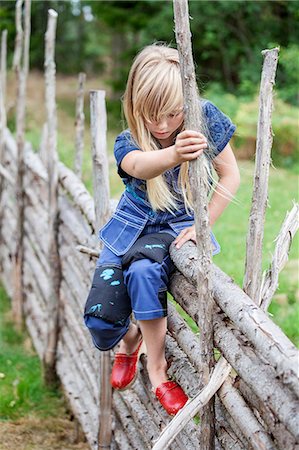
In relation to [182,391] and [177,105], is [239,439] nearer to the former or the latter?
[182,391]

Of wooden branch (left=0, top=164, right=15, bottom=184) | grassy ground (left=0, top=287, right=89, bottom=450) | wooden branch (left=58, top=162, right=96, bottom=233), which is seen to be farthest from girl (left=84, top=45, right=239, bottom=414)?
wooden branch (left=0, top=164, right=15, bottom=184)

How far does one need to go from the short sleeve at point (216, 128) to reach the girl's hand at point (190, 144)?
395 millimetres

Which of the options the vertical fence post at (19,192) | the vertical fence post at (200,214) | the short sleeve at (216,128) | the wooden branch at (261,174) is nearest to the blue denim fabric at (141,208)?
the short sleeve at (216,128)

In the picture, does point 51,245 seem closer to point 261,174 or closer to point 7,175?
point 7,175

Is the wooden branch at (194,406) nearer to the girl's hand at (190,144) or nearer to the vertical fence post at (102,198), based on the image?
the girl's hand at (190,144)

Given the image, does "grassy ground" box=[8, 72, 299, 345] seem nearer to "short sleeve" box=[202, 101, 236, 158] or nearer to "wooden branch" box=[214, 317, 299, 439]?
"short sleeve" box=[202, 101, 236, 158]

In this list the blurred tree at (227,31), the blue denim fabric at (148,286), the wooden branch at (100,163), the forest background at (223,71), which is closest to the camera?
the blue denim fabric at (148,286)

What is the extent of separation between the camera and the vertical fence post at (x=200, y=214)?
Result: 190cm

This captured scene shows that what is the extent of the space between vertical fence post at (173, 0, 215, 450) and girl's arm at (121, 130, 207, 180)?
27 mm

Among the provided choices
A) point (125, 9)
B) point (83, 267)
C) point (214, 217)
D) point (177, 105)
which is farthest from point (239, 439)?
point (125, 9)

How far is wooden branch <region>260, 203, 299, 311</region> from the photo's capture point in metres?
2.04

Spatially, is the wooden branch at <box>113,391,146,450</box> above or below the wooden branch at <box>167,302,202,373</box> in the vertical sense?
below

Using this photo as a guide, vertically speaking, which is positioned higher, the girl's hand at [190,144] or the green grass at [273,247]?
the girl's hand at [190,144]

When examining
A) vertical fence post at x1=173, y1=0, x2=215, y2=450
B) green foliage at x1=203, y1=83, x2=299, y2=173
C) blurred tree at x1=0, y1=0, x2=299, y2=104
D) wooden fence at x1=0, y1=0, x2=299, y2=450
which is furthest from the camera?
blurred tree at x1=0, y1=0, x2=299, y2=104
